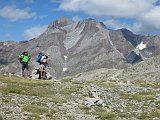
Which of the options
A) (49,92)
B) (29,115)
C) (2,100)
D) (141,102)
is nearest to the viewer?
(29,115)

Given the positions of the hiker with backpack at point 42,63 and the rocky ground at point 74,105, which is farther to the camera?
the hiker with backpack at point 42,63

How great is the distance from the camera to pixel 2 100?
2845 cm

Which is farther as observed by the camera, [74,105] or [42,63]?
[42,63]

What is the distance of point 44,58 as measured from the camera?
54.3m

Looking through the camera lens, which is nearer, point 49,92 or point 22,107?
point 22,107

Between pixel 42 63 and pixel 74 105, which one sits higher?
pixel 42 63

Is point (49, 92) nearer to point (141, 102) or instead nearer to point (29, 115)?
point (141, 102)

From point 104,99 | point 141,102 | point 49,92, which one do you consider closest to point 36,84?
point 49,92

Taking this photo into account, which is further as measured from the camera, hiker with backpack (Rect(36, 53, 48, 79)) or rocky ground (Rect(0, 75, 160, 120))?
hiker with backpack (Rect(36, 53, 48, 79))

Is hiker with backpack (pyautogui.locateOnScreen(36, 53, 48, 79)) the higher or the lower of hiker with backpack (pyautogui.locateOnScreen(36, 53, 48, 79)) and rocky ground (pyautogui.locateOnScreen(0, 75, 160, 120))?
the higher

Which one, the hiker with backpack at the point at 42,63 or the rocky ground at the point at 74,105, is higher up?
the hiker with backpack at the point at 42,63

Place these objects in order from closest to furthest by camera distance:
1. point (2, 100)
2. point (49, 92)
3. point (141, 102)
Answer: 1. point (2, 100)
2. point (141, 102)
3. point (49, 92)

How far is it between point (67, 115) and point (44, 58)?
94.1ft

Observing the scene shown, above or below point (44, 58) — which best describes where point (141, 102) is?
below
